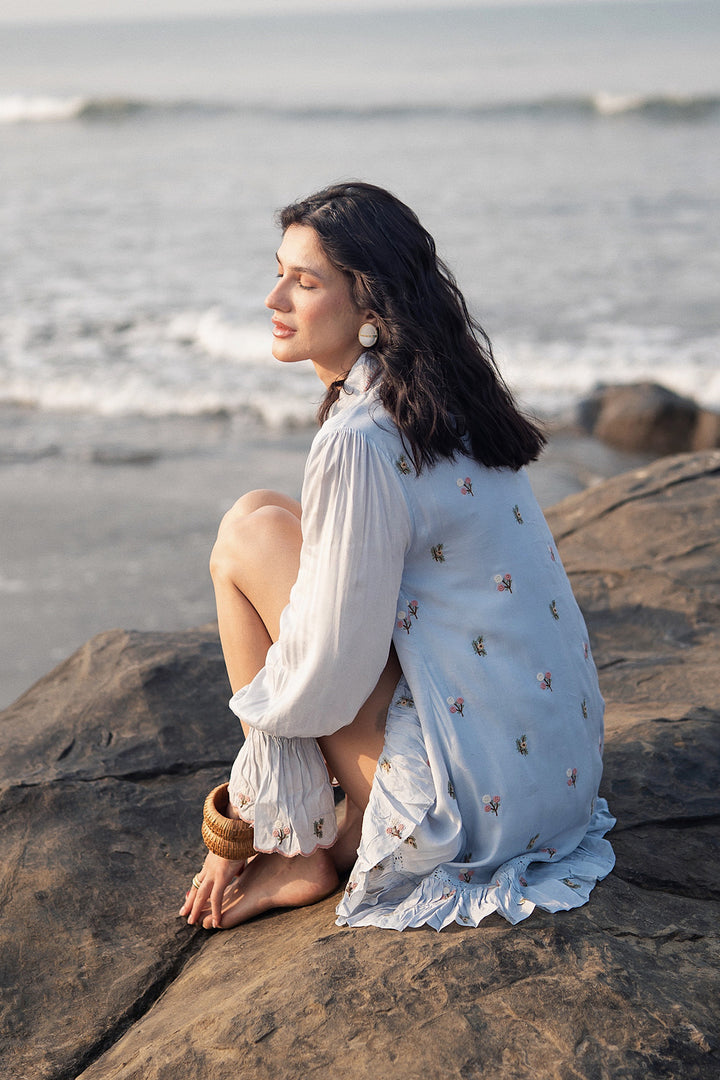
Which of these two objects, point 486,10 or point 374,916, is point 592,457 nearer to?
point 374,916

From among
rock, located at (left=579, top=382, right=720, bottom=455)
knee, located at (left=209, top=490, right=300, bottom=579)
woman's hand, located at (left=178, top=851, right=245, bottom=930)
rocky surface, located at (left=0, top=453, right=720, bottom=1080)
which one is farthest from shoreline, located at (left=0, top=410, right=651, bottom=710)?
knee, located at (left=209, top=490, right=300, bottom=579)

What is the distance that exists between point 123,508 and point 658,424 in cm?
373

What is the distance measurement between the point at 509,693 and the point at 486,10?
9268 centimetres

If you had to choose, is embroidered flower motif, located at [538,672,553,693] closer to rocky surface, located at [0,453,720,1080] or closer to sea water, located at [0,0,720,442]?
rocky surface, located at [0,453,720,1080]

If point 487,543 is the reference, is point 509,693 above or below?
below

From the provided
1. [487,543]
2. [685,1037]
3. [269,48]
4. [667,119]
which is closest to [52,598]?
[487,543]

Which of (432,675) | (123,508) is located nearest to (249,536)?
(432,675)

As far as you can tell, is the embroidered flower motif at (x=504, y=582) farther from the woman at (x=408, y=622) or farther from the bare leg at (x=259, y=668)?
the bare leg at (x=259, y=668)

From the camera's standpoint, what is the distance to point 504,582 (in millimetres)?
1930

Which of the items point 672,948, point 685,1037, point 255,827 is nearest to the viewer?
point 685,1037

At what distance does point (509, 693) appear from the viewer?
6.24 ft

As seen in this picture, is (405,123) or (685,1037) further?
(405,123)

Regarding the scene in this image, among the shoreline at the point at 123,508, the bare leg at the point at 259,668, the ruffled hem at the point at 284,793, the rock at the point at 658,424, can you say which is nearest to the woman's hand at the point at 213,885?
the bare leg at the point at 259,668

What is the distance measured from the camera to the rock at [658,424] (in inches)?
288
